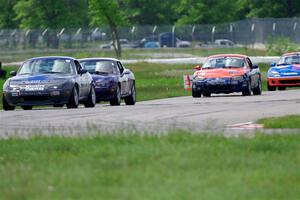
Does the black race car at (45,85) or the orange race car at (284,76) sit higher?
the black race car at (45,85)

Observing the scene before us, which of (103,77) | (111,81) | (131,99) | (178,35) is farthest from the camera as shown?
(178,35)

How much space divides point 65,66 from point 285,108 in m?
6.22

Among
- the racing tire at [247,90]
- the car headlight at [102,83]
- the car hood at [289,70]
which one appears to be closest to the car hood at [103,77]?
the car headlight at [102,83]

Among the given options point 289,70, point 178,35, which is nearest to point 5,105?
point 289,70

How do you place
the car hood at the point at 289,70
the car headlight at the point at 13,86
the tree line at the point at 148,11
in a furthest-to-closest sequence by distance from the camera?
1. the tree line at the point at 148,11
2. the car hood at the point at 289,70
3. the car headlight at the point at 13,86

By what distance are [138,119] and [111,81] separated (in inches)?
406

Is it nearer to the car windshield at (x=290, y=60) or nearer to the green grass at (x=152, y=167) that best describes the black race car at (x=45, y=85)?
the green grass at (x=152, y=167)

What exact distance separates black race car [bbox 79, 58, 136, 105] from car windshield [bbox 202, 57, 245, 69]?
154 inches

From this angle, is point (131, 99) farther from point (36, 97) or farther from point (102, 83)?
point (36, 97)

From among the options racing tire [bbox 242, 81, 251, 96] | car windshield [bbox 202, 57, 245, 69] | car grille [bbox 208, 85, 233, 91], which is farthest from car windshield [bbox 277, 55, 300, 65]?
car grille [bbox 208, 85, 233, 91]

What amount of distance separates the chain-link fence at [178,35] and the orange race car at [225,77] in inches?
1769

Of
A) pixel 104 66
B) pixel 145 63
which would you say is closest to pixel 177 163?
pixel 104 66

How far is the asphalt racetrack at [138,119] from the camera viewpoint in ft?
65.3

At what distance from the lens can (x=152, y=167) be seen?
13711 mm
